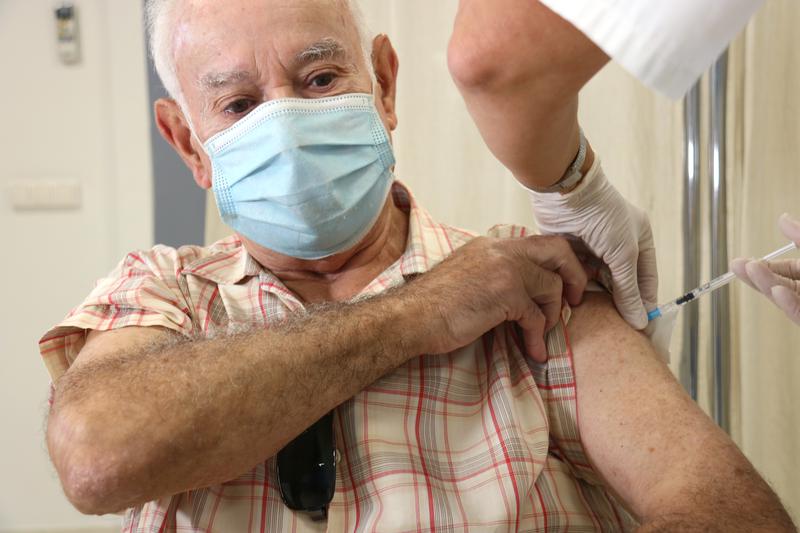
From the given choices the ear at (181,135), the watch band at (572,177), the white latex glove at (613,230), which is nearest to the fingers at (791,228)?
the white latex glove at (613,230)

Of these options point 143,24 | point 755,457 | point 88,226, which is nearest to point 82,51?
point 143,24

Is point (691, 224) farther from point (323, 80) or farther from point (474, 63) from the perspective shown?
point (474, 63)

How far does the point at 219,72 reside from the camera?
1.26 metres

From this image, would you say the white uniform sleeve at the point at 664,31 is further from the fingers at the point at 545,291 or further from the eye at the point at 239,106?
the eye at the point at 239,106

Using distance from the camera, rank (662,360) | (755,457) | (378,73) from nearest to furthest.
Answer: (662,360) < (378,73) < (755,457)

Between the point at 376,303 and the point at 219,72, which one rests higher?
the point at 219,72

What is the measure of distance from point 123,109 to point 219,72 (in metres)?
1.64

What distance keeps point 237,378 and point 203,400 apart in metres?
0.05

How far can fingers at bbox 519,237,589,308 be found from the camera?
1223 mm

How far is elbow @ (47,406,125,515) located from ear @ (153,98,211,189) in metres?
0.58

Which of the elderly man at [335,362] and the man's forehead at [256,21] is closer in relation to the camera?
the elderly man at [335,362]

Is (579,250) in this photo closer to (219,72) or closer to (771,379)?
(219,72)

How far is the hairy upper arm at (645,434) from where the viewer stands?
101 cm

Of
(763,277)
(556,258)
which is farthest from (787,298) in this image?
(556,258)
